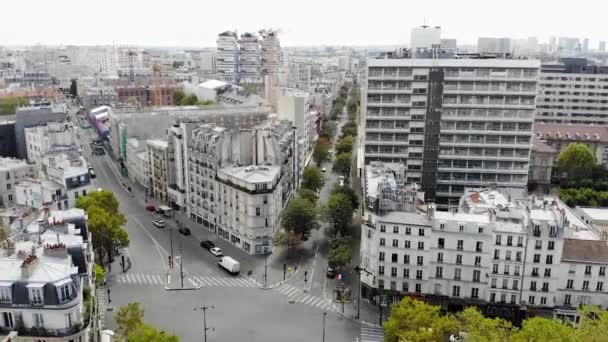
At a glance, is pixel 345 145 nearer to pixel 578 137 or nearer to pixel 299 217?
pixel 578 137

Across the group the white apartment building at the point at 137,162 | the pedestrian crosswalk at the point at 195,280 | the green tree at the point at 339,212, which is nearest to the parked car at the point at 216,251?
the pedestrian crosswalk at the point at 195,280

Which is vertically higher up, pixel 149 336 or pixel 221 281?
pixel 149 336

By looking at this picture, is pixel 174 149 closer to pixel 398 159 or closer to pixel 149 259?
pixel 149 259

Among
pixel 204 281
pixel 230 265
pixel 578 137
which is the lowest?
pixel 204 281

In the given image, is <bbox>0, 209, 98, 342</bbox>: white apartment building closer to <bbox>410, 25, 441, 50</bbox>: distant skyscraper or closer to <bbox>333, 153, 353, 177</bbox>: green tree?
<bbox>410, 25, 441, 50</bbox>: distant skyscraper

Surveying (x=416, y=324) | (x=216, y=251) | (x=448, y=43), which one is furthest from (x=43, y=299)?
(x=448, y=43)
